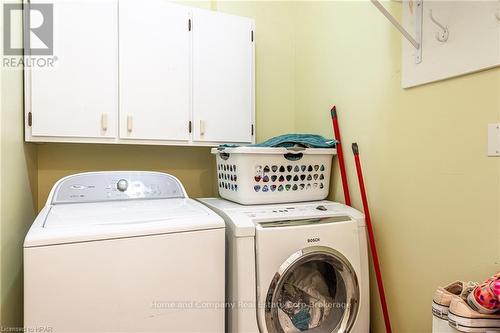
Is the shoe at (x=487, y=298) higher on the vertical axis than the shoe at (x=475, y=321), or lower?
higher

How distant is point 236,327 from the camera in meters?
1.30

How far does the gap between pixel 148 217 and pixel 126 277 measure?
25 centimetres

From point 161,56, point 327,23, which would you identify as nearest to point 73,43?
point 161,56

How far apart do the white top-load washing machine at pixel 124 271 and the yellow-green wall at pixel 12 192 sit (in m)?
0.13

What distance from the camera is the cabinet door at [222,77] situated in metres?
1.83

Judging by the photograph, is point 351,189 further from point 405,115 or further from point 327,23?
point 327,23

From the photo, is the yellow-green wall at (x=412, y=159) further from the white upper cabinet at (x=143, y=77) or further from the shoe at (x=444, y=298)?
the white upper cabinet at (x=143, y=77)

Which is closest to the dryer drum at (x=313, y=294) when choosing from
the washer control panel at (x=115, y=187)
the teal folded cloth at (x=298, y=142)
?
the teal folded cloth at (x=298, y=142)

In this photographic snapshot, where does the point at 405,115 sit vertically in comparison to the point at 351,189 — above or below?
above

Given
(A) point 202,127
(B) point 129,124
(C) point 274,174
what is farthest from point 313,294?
(B) point 129,124

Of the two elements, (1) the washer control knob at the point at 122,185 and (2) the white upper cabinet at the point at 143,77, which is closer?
(2) the white upper cabinet at the point at 143,77

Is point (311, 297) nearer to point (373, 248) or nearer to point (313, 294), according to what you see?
point (313, 294)

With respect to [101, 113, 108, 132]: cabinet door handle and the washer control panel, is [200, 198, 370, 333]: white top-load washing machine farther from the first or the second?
[101, 113, 108, 132]: cabinet door handle

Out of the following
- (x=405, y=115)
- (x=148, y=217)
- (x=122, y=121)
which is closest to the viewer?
(x=148, y=217)
